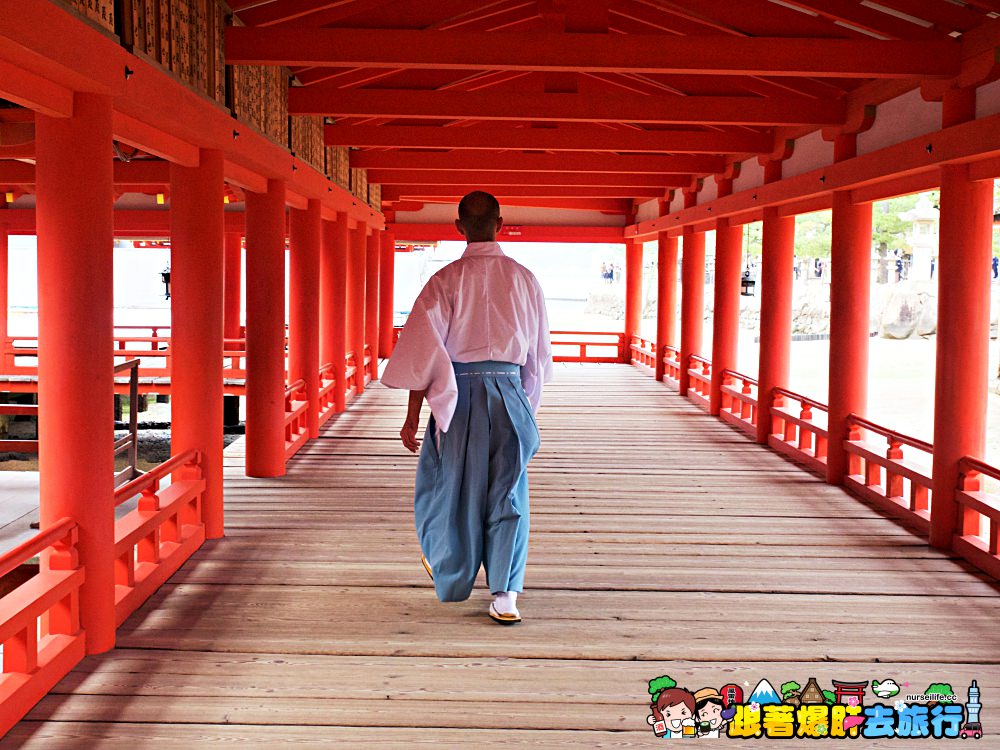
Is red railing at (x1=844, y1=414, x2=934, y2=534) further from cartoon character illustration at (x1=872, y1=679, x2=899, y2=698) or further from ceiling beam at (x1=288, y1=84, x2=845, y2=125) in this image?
cartoon character illustration at (x1=872, y1=679, x2=899, y2=698)

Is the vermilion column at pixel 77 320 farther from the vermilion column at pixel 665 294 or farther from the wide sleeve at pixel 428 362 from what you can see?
the vermilion column at pixel 665 294

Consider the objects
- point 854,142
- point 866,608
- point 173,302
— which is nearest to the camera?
point 866,608

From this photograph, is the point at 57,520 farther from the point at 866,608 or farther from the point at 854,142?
the point at 854,142

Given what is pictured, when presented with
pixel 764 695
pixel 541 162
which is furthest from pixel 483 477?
pixel 541 162

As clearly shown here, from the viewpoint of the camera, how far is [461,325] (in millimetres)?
3561

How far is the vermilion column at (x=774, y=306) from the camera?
27.0 feet

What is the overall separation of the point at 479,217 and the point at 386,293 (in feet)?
41.1

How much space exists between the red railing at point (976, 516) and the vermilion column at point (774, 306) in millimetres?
3353

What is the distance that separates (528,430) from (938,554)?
2.46 metres

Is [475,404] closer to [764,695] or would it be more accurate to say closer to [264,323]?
[764,695]

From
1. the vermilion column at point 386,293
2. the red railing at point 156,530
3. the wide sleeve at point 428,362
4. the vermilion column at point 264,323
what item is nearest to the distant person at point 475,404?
the wide sleeve at point 428,362

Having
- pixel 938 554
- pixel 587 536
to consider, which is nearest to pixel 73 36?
pixel 587 536

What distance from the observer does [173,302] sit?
463 centimetres

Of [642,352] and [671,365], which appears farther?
[642,352]
